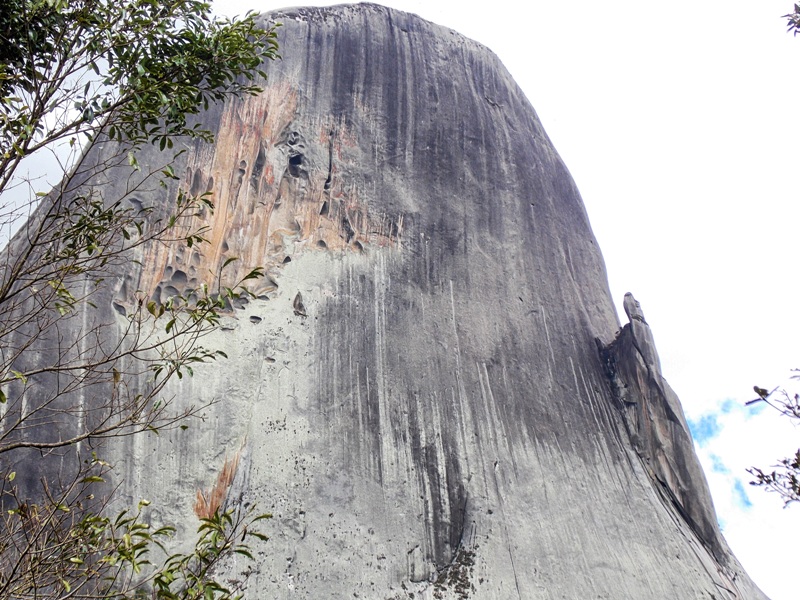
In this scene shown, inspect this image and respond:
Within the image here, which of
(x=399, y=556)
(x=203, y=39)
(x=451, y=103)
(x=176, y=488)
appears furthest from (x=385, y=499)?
(x=451, y=103)

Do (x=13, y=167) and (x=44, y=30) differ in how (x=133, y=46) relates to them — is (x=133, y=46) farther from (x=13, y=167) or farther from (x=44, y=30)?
(x=13, y=167)

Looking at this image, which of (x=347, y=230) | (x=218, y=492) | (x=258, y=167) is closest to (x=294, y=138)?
(x=258, y=167)

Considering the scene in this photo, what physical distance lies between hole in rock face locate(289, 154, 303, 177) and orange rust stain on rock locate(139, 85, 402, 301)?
0.07 ft

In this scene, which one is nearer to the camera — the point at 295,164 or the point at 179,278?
the point at 179,278

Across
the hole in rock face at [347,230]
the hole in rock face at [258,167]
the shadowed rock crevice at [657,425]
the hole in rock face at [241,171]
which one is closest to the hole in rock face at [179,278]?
the hole in rock face at [241,171]

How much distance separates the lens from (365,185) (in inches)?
656

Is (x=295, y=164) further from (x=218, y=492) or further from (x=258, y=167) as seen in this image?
(x=218, y=492)

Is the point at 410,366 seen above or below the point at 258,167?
below

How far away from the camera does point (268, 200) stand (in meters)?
15.5

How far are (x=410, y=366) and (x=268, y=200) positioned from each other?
4.38 meters

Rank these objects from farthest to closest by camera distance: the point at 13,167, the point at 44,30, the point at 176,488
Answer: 1. the point at 176,488
2. the point at 44,30
3. the point at 13,167

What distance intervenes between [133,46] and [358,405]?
876cm

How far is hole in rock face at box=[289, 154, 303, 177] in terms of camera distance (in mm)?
16125

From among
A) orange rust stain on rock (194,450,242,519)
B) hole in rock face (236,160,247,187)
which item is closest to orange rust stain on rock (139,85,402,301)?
hole in rock face (236,160,247,187)
